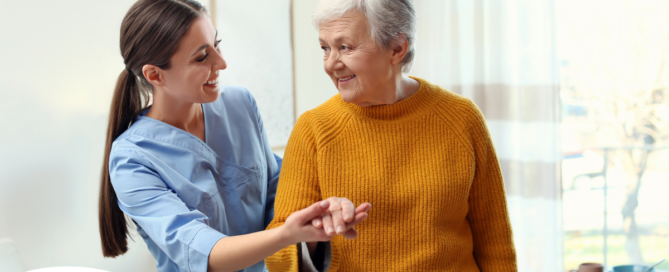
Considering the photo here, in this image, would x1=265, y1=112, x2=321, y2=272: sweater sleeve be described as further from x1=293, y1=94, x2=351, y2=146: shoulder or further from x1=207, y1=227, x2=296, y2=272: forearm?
x1=207, y1=227, x2=296, y2=272: forearm

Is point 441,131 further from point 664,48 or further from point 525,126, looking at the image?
point 664,48

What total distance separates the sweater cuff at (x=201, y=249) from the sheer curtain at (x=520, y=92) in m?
1.99

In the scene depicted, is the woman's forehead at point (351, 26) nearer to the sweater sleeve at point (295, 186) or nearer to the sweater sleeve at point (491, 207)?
the sweater sleeve at point (295, 186)

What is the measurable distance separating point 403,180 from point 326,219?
0.34 m

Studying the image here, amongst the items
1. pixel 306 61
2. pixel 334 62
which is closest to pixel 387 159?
pixel 334 62

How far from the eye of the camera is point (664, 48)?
2.36m

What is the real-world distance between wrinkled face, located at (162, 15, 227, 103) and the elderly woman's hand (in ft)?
1.79

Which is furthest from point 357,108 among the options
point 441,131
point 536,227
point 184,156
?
point 536,227

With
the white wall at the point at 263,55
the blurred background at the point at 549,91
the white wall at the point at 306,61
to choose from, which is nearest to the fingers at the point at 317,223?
the blurred background at the point at 549,91

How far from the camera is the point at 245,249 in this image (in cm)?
106

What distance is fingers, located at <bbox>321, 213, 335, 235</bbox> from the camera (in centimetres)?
92

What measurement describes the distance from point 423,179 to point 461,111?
0.23 m

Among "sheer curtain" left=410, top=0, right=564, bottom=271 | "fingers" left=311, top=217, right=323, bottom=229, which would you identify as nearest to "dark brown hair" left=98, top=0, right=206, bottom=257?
"fingers" left=311, top=217, right=323, bottom=229

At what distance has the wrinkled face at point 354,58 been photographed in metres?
1.14
